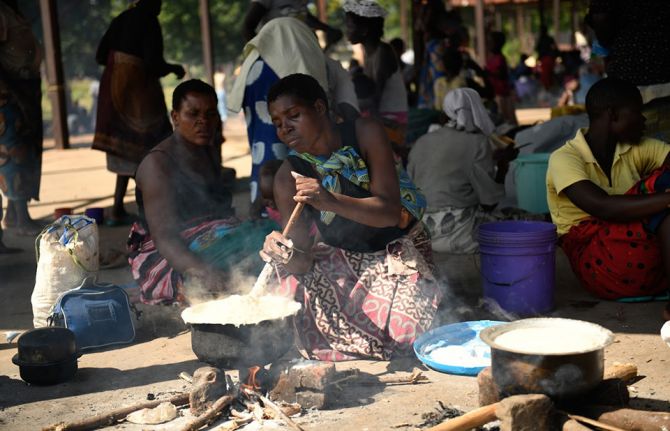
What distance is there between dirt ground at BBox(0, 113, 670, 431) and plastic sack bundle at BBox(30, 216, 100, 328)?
0.29 metres

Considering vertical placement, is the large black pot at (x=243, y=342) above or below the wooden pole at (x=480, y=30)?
below

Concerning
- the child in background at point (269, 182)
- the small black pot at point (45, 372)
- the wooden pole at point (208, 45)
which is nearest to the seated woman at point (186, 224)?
the child in background at point (269, 182)

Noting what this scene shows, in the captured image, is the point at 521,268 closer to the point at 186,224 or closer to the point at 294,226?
the point at 294,226

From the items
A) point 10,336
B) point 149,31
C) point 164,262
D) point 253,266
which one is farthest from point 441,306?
point 149,31

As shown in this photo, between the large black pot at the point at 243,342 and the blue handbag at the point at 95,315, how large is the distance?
3.11ft

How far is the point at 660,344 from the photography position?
3631 millimetres

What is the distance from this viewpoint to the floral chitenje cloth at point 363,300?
3.66 meters

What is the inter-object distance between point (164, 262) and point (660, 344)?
244 cm

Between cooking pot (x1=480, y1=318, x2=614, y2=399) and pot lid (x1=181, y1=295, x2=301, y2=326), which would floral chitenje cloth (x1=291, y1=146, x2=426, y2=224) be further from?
cooking pot (x1=480, y1=318, x2=614, y2=399)

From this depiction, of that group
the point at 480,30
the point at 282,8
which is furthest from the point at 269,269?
the point at 480,30

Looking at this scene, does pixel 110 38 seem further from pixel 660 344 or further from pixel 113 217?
pixel 660 344

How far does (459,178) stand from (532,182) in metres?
0.88

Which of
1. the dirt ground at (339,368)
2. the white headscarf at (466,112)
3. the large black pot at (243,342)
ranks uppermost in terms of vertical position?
the white headscarf at (466,112)

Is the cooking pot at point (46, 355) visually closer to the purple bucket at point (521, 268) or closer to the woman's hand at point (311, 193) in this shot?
the woman's hand at point (311, 193)
